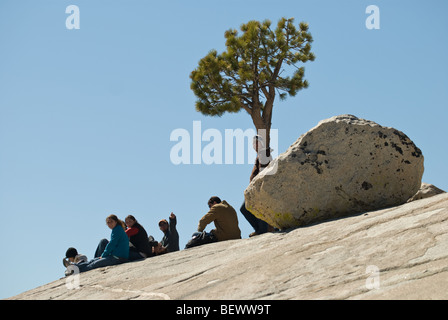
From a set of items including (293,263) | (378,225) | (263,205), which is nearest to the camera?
(293,263)

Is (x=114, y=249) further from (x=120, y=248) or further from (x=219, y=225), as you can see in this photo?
(x=219, y=225)

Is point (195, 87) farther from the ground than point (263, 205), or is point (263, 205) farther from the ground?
point (195, 87)

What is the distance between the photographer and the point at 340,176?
787 cm

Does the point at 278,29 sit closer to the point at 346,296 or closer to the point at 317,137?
the point at 317,137

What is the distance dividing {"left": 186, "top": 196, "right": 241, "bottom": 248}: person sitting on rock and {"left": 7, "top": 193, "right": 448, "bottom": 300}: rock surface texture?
1.55 m

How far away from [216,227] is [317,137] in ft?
8.91

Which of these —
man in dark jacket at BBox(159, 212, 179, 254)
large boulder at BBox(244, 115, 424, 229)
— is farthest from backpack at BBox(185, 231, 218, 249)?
large boulder at BBox(244, 115, 424, 229)

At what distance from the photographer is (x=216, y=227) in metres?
9.59

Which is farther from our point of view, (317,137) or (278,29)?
(278,29)

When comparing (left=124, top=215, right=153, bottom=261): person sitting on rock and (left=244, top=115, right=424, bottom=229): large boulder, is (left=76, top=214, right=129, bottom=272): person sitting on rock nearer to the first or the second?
(left=124, top=215, right=153, bottom=261): person sitting on rock

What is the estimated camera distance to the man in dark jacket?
11016 mm

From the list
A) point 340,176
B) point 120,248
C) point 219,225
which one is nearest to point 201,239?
point 219,225

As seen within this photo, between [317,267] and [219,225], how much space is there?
14.7ft
